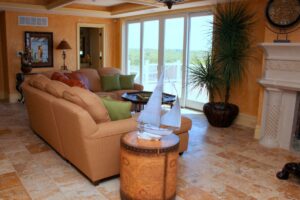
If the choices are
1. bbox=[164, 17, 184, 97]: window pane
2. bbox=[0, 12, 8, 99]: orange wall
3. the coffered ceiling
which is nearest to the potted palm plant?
the coffered ceiling

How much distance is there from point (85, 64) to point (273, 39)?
7086mm

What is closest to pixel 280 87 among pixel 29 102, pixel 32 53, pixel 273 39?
pixel 273 39

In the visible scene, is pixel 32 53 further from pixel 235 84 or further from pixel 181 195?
pixel 181 195

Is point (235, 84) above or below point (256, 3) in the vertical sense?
below

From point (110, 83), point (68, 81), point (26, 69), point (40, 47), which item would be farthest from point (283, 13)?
point (40, 47)

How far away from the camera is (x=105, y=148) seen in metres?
2.98

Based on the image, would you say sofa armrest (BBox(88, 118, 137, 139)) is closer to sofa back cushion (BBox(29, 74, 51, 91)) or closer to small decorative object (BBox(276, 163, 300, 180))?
sofa back cushion (BBox(29, 74, 51, 91))

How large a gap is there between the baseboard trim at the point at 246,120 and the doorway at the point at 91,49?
16.4 ft

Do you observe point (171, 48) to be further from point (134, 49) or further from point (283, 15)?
point (283, 15)

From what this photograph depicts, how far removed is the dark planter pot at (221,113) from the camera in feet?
17.3

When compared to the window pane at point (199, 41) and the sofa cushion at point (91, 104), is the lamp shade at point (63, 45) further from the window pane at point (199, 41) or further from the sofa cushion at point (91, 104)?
the sofa cushion at point (91, 104)

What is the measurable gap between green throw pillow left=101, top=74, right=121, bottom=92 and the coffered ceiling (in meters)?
1.76

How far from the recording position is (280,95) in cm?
434

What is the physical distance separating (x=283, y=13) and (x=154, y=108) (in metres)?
2.83
